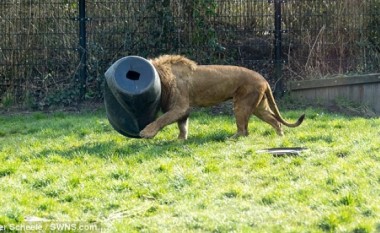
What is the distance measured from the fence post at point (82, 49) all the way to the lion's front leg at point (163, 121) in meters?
4.58

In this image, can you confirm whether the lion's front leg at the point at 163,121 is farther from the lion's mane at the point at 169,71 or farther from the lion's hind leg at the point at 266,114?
the lion's hind leg at the point at 266,114

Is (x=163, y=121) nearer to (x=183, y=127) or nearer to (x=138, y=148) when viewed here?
(x=183, y=127)

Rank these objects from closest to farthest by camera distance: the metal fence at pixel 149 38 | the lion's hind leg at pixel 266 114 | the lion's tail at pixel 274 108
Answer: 1. the lion's tail at pixel 274 108
2. the lion's hind leg at pixel 266 114
3. the metal fence at pixel 149 38

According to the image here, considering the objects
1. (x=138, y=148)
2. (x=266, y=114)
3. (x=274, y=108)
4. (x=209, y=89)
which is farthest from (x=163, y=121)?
(x=274, y=108)

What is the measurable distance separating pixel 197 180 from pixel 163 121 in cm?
262

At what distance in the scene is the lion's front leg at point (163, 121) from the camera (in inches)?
413

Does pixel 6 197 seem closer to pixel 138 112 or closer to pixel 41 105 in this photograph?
pixel 138 112

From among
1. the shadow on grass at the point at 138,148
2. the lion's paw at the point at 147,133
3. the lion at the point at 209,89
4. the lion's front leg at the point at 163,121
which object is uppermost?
the lion at the point at 209,89

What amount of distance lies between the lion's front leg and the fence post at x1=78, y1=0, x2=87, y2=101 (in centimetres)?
458

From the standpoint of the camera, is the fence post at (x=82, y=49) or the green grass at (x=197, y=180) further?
the fence post at (x=82, y=49)

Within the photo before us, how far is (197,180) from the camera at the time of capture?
27.0 feet

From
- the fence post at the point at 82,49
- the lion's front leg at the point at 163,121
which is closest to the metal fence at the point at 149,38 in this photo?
the fence post at the point at 82,49

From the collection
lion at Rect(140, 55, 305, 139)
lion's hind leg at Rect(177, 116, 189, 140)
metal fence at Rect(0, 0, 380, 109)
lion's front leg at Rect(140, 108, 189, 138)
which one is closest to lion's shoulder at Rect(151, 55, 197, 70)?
lion at Rect(140, 55, 305, 139)

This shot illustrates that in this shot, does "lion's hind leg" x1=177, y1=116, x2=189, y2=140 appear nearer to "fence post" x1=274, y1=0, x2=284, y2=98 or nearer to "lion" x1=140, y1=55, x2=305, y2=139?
"lion" x1=140, y1=55, x2=305, y2=139
